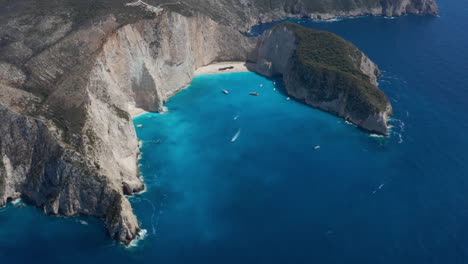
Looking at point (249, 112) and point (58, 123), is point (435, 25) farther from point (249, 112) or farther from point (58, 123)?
point (58, 123)

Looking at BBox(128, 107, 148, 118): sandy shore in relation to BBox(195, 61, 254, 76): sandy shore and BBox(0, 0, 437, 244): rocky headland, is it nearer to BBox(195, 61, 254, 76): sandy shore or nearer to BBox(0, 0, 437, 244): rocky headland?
BBox(0, 0, 437, 244): rocky headland

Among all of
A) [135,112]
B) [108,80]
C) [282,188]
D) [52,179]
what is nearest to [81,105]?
[108,80]

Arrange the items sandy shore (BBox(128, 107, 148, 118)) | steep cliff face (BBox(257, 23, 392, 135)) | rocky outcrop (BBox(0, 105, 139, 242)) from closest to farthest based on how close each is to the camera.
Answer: rocky outcrop (BBox(0, 105, 139, 242))
steep cliff face (BBox(257, 23, 392, 135))
sandy shore (BBox(128, 107, 148, 118))

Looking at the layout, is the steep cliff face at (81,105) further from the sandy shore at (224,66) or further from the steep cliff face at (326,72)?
the steep cliff face at (326,72)

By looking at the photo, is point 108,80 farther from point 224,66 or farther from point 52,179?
point 224,66

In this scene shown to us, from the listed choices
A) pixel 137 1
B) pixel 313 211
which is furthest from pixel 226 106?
pixel 313 211

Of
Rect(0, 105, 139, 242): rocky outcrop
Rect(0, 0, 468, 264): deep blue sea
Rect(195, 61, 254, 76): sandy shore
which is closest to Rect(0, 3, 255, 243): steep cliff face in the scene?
Rect(0, 105, 139, 242): rocky outcrop
